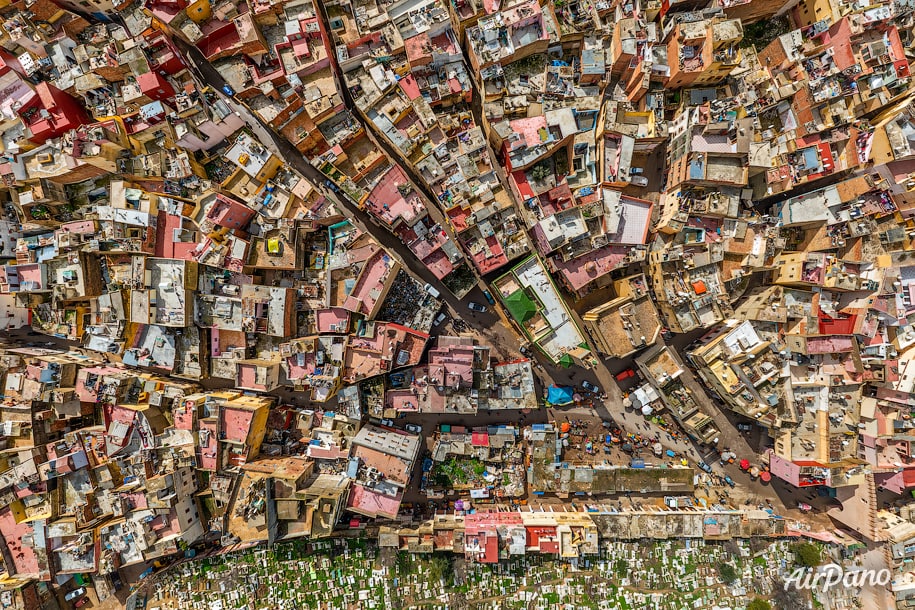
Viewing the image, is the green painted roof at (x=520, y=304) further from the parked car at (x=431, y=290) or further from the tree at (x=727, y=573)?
the tree at (x=727, y=573)

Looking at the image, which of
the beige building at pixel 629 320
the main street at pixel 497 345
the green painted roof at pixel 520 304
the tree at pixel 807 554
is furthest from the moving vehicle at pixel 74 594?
the tree at pixel 807 554

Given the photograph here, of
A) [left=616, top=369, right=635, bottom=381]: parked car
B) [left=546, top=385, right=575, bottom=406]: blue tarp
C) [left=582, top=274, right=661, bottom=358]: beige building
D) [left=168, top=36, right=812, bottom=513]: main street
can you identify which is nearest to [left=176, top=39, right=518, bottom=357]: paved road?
[left=168, top=36, right=812, bottom=513]: main street

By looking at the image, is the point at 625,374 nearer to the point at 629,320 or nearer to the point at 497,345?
the point at 629,320

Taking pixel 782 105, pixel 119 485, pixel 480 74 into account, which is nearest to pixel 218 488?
pixel 119 485

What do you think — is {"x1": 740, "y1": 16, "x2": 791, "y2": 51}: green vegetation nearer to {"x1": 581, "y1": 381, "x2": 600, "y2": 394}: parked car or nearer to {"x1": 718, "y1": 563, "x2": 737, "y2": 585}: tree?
{"x1": 581, "y1": 381, "x2": 600, "y2": 394}: parked car

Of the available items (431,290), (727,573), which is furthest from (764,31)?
(727,573)

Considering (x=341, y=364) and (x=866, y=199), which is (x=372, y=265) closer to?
(x=341, y=364)
